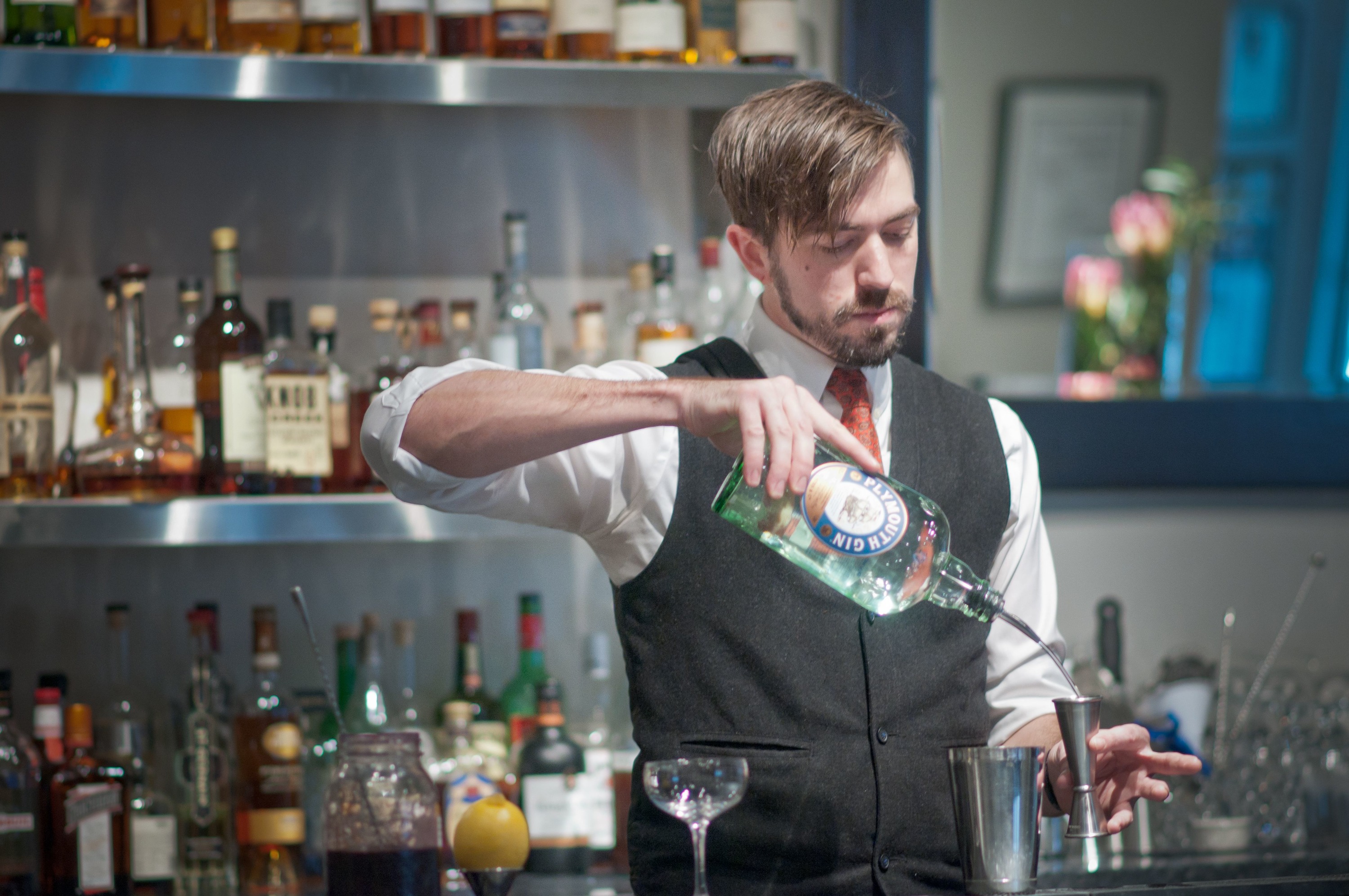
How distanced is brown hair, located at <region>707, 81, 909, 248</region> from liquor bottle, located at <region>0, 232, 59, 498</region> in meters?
0.99

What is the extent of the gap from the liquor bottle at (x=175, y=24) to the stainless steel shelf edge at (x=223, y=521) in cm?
61

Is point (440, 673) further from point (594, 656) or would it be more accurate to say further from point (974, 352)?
point (974, 352)

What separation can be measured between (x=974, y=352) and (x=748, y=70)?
1056 millimetres

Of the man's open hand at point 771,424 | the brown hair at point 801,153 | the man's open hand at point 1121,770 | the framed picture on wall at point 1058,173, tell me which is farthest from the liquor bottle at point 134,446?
the framed picture on wall at point 1058,173

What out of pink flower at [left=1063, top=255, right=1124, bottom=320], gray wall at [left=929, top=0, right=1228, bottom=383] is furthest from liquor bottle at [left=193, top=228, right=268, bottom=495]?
pink flower at [left=1063, top=255, right=1124, bottom=320]

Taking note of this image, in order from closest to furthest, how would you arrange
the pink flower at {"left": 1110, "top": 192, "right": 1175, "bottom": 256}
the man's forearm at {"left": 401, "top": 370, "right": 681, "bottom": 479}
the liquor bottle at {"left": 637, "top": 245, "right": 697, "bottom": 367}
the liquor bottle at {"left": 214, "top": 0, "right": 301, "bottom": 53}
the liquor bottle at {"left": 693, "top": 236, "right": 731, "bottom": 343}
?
the man's forearm at {"left": 401, "top": 370, "right": 681, "bottom": 479} < the liquor bottle at {"left": 214, "top": 0, "right": 301, "bottom": 53} < the liquor bottle at {"left": 637, "top": 245, "right": 697, "bottom": 367} < the liquor bottle at {"left": 693, "top": 236, "right": 731, "bottom": 343} < the pink flower at {"left": 1110, "top": 192, "right": 1175, "bottom": 256}

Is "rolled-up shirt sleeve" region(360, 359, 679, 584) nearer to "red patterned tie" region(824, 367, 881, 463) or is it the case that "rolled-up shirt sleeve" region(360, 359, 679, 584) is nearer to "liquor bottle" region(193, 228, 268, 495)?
"red patterned tie" region(824, 367, 881, 463)

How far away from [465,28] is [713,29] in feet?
1.10

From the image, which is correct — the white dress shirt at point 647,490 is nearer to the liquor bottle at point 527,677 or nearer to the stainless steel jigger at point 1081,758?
the stainless steel jigger at point 1081,758

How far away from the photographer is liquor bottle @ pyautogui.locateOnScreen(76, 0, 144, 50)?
1.81m

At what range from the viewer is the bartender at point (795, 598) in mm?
1263

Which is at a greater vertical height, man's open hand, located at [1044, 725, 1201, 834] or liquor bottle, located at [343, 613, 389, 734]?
man's open hand, located at [1044, 725, 1201, 834]

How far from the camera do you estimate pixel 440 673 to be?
2.05 meters

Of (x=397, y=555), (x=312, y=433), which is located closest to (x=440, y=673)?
(x=397, y=555)
